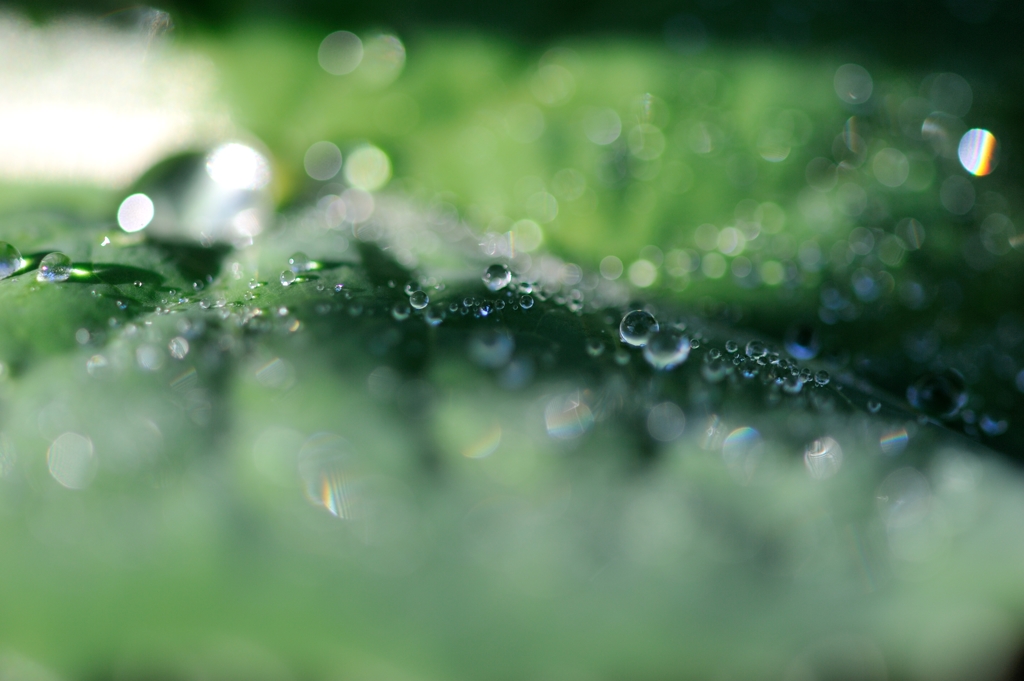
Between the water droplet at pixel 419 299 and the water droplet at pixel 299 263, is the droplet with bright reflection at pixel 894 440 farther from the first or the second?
the water droplet at pixel 299 263

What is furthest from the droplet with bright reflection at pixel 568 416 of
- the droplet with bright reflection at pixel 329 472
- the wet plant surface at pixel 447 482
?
the droplet with bright reflection at pixel 329 472

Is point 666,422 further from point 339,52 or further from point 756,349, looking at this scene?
point 339,52

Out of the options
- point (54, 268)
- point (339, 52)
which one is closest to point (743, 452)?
point (54, 268)

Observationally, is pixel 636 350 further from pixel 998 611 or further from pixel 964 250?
pixel 964 250

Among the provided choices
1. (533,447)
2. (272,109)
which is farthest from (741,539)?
(272,109)

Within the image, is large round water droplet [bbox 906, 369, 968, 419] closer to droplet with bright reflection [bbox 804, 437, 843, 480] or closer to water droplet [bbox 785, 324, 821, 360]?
water droplet [bbox 785, 324, 821, 360]

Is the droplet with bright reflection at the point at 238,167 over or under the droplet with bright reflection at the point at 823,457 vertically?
over
